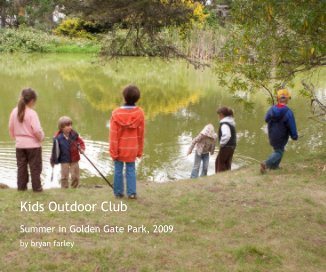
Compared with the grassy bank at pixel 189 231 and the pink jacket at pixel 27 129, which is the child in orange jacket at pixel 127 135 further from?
the pink jacket at pixel 27 129

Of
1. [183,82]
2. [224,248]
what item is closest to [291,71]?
[224,248]

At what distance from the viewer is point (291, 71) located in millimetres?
8750

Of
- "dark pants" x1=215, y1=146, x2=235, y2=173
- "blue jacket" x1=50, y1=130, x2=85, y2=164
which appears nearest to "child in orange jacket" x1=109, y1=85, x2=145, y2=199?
"blue jacket" x1=50, y1=130, x2=85, y2=164

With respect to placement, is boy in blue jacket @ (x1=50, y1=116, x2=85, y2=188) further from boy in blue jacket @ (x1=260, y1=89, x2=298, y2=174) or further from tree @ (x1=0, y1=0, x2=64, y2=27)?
tree @ (x1=0, y1=0, x2=64, y2=27)

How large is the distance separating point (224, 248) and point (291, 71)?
4.93 m

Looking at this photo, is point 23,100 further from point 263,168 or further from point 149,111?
point 149,111

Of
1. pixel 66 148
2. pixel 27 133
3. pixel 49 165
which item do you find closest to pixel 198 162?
pixel 66 148

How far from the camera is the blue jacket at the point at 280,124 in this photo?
7.97m

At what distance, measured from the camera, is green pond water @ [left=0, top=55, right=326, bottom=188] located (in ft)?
34.7

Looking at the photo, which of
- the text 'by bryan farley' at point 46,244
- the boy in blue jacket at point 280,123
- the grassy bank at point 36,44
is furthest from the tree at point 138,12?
the grassy bank at point 36,44

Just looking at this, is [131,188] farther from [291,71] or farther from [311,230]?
[291,71]

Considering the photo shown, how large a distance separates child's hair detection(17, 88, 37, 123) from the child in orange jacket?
1016 millimetres

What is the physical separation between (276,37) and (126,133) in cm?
246

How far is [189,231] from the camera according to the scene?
5.11 meters
